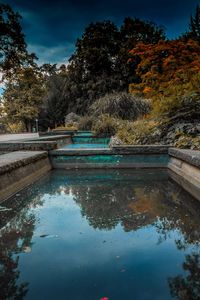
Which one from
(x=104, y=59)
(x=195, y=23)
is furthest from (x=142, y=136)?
(x=195, y=23)

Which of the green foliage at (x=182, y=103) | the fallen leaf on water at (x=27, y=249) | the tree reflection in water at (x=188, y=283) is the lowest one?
the fallen leaf on water at (x=27, y=249)

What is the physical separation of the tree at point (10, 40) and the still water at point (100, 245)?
7554 millimetres

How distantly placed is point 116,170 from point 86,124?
9.82m

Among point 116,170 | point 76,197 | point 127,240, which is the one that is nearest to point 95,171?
point 116,170

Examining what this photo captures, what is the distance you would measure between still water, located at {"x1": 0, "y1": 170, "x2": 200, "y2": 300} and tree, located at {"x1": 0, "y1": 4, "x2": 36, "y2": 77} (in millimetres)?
7554

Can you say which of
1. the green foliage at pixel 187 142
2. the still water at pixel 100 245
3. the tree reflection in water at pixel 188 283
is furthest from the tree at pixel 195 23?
the tree reflection in water at pixel 188 283

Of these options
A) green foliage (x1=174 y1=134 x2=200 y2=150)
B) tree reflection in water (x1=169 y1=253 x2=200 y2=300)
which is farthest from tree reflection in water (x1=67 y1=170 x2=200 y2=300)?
green foliage (x1=174 y1=134 x2=200 y2=150)

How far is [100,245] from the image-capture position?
1.57 meters

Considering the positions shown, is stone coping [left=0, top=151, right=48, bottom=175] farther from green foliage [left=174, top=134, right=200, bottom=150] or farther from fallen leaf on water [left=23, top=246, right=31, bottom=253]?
green foliage [left=174, top=134, right=200, bottom=150]

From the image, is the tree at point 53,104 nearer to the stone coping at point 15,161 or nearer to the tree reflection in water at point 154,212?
the stone coping at point 15,161

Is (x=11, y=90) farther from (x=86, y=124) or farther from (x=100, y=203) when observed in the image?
(x=100, y=203)

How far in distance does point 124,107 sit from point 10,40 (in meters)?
5.55

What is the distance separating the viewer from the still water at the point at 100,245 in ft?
3.74

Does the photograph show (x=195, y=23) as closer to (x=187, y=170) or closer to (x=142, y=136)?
(x=142, y=136)
